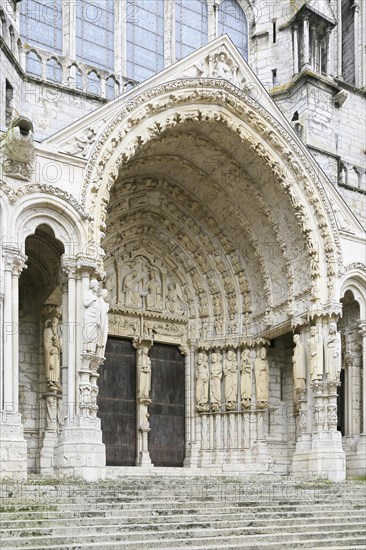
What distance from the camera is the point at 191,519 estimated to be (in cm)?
1009

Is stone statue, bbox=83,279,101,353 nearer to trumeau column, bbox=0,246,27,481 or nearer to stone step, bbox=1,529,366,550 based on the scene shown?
trumeau column, bbox=0,246,27,481

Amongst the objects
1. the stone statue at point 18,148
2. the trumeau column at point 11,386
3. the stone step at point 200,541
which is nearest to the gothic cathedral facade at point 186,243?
the stone statue at point 18,148

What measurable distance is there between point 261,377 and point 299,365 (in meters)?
1.10

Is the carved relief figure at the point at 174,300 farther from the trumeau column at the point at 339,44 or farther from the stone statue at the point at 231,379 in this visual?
the trumeau column at the point at 339,44

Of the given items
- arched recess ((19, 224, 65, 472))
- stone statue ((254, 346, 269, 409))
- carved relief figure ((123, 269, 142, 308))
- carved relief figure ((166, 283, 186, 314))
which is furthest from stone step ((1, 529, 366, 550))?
carved relief figure ((166, 283, 186, 314))

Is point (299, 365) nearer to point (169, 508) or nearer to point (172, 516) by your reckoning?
point (169, 508)

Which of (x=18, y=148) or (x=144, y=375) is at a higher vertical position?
(x=18, y=148)

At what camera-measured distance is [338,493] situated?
41.3 ft

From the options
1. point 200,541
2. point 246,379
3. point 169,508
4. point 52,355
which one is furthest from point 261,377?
point 200,541

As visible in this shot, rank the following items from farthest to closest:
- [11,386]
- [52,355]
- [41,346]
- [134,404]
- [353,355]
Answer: [353,355] < [134,404] < [41,346] < [52,355] < [11,386]

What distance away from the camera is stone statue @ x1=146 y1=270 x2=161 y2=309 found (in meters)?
16.1

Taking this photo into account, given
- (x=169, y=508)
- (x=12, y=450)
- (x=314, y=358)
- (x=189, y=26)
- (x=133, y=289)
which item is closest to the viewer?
(x=169, y=508)

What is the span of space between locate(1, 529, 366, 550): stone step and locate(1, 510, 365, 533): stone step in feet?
0.91

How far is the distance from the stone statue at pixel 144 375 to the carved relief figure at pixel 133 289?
0.86m
